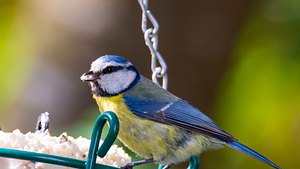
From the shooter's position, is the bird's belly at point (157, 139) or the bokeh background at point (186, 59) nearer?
the bird's belly at point (157, 139)

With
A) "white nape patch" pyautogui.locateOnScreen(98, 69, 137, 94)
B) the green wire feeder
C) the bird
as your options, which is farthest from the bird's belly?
the green wire feeder

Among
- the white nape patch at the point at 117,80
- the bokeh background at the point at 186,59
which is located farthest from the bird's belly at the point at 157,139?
A: the bokeh background at the point at 186,59

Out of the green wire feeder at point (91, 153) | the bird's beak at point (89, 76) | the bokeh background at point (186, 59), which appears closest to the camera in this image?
the green wire feeder at point (91, 153)

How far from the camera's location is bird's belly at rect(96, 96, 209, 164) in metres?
2.90

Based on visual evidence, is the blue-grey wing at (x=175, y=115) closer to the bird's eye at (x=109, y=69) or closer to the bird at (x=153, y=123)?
the bird at (x=153, y=123)

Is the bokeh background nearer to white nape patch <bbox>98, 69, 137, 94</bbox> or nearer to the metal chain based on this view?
white nape patch <bbox>98, 69, 137, 94</bbox>

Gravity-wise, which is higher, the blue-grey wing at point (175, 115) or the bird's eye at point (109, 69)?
the bird's eye at point (109, 69)

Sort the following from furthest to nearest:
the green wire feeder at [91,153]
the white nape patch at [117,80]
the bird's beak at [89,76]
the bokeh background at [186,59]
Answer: the bokeh background at [186,59] → the white nape patch at [117,80] → the bird's beak at [89,76] → the green wire feeder at [91,153]

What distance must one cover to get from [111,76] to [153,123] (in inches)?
10.8

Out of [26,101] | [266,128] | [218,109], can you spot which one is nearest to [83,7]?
[26,101]

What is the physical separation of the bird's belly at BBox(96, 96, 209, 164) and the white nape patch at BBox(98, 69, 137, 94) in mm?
109

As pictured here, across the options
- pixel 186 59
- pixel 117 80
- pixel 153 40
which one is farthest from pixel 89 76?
pixel 186 59

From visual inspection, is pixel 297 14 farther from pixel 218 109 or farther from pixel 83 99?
pixel 83 99

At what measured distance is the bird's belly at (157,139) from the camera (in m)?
2.90
